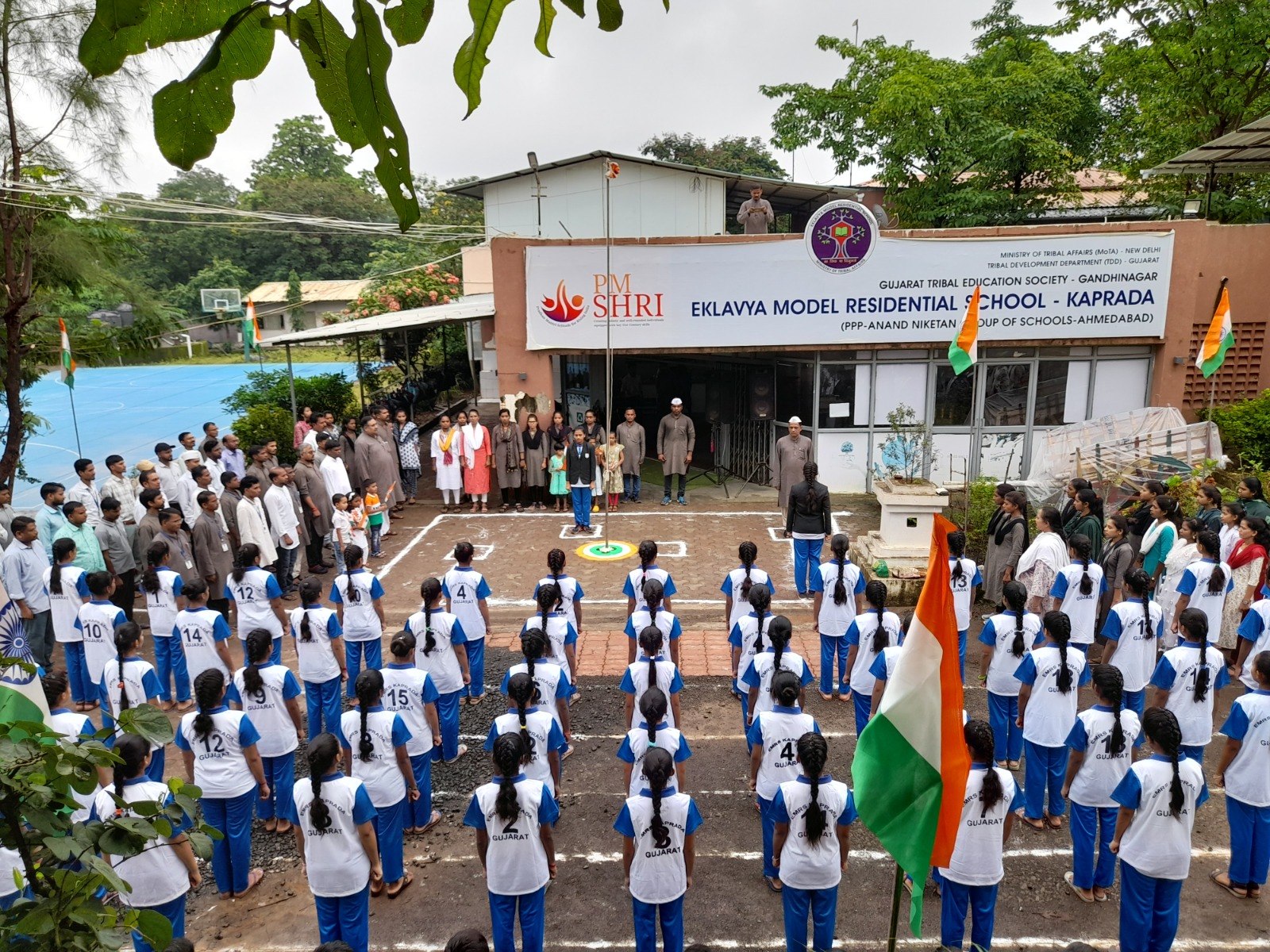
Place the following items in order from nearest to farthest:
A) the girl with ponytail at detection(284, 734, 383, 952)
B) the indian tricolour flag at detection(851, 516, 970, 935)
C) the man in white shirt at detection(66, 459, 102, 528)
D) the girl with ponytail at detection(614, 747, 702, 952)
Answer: the indian tricolour flag at detection(851, 516, 970, 935), the girl with ponytail at detection(614, 747, 702, 952), the girl with ponytail at detection(284, 734, 383, 952), the man in white shirt at detection(66, 459, 102, 528)

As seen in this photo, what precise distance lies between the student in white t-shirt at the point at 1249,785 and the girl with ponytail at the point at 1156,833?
2.26 feet

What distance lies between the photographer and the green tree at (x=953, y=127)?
16.3m

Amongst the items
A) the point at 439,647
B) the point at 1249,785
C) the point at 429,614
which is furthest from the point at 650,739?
the point at 1249,785

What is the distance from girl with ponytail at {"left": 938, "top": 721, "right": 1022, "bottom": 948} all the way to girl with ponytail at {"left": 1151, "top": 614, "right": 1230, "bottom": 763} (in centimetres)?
170

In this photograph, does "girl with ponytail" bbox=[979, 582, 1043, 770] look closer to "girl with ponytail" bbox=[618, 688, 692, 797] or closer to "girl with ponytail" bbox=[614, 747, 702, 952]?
"girl with ponytail" bbox=[618, 688, 692, 797]

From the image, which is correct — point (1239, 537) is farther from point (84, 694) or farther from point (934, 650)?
point (84, 694)

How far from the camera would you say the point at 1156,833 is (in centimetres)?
401

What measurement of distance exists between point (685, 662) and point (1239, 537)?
15.9 feet

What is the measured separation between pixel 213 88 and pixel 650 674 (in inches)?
187

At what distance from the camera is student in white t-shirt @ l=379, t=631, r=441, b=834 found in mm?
5176

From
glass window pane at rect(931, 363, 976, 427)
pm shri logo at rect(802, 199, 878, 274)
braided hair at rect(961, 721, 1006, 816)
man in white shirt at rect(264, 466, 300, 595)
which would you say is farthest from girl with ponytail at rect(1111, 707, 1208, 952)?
glass window pane at rect(931, 363, 976, 427)

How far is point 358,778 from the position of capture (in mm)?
4562

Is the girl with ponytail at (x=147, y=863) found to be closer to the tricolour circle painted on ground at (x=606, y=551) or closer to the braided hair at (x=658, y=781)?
the braided hair at (x=658, y=781)

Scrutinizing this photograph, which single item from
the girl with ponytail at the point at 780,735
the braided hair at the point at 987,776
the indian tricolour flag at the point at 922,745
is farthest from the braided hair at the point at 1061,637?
the indian tricolour flag at the point at 922,745
